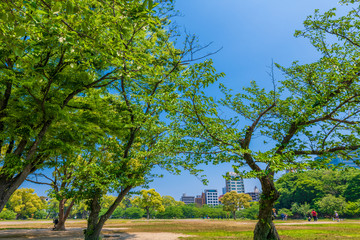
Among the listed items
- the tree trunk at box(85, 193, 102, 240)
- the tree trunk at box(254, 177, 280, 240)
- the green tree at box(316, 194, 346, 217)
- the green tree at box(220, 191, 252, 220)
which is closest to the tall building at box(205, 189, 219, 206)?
the green tree at box(220, 191, 252, 220)

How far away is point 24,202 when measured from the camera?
51.6 m

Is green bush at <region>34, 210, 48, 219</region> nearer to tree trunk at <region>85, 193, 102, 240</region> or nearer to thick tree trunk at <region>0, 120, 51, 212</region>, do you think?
tree trunk at <region>85, 193, 102, 240</region>

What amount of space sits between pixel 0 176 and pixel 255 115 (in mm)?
11893

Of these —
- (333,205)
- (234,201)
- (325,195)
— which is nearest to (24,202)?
(234,201)

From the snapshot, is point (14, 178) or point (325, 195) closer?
point (14, 178)

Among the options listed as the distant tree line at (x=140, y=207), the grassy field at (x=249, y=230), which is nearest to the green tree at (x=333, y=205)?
the grassy field at (x=249, y=230)

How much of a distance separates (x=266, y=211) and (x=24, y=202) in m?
63.5

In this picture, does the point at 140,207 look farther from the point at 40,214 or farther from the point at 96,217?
the point at 96,217

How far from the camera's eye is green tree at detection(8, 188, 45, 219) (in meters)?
49.7

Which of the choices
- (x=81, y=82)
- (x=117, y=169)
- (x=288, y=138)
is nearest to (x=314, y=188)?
(x=288, y=138)

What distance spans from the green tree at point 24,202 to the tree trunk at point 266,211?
6061cm

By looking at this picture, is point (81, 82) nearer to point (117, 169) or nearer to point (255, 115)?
point (117, 169)

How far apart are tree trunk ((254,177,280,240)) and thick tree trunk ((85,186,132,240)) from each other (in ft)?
21.6

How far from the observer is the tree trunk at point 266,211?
27.0ft
